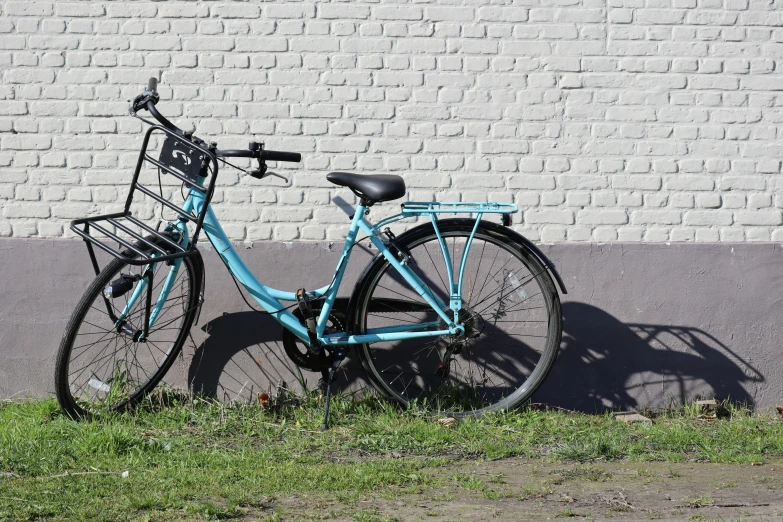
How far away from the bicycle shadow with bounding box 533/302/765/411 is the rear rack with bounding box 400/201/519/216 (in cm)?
82

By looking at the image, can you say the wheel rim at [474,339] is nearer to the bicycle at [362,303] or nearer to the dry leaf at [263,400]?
the bicycle at [362,303]

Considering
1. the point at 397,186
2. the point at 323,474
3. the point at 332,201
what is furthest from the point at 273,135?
the point at 323,474

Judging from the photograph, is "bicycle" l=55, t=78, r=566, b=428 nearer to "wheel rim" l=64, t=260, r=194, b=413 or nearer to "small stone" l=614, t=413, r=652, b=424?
"wheel rim" l=64, t=260, r=194, b=413

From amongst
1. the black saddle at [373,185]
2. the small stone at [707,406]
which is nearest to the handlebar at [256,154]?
the black saddle at [373,185]

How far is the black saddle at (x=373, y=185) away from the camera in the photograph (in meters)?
4.43

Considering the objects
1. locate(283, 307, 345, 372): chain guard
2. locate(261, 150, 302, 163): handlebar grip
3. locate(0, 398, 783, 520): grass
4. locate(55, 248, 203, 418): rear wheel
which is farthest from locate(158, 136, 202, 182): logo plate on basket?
locate(0, 398, 783, 520): grass

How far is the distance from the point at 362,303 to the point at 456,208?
2.15 feet

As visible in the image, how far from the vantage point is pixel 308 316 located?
461 cm

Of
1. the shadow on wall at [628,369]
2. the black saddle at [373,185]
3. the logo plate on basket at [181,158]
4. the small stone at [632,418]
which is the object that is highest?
the logo plate on basket at [181,158]

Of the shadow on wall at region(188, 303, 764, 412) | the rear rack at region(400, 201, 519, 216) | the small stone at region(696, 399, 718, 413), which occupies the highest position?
the rear rack at region(400, 201, 519, 216)

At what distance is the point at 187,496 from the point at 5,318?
1960mm

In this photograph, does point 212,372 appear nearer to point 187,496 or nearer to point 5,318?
point 5,318

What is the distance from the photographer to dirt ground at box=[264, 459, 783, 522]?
340 cm

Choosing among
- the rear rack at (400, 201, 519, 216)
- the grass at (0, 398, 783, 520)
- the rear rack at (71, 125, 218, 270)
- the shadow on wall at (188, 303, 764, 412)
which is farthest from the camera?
the shadow on wall at (188, 303, 764, 412)
